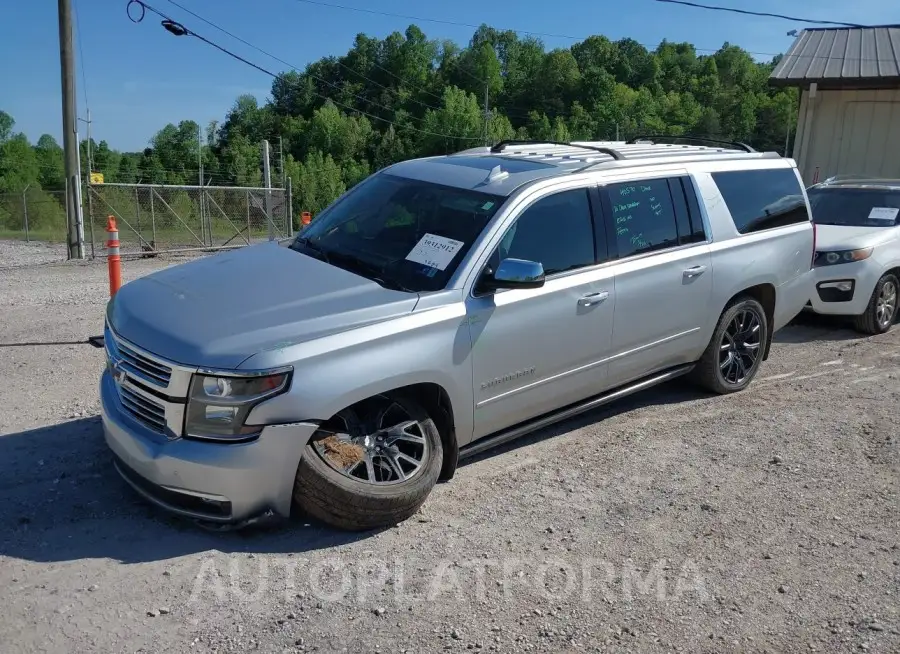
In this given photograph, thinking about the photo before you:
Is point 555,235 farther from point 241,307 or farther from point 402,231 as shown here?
point 241,307

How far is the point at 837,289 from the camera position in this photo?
8.34m

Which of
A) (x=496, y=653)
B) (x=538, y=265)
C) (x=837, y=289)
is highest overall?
(x=538, y=265)

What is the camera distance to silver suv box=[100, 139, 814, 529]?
363 centimetres

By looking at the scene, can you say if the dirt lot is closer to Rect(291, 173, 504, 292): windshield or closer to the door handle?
the door handle

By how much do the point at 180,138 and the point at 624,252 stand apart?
289ft

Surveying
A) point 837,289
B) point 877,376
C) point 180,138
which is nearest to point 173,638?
point 877,376

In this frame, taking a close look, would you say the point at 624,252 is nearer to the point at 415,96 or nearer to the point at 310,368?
the point at 310,368

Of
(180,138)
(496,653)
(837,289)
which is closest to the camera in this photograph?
(496,653)

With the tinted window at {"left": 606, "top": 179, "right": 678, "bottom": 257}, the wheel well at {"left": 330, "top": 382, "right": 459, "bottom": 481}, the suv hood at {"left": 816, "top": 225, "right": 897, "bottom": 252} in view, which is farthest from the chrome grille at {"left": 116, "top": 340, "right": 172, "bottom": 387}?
the suv hood at {"left": 816, "top": 225, "right": 897, "bottom": 252}

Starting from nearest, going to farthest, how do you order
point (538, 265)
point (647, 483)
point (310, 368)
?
1. point (310, 368)
2. point (538, 265)
3. point (647, 483)

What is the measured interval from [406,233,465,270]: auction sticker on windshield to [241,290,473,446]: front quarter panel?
0.28m

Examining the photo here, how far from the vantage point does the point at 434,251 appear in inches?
177

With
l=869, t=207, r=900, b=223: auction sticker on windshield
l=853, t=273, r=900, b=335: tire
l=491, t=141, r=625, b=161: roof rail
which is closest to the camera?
l=491, t=141, r=625, b=161: roof rail

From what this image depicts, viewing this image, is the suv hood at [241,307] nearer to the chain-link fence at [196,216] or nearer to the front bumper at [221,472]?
the front bumper at [221,472]
